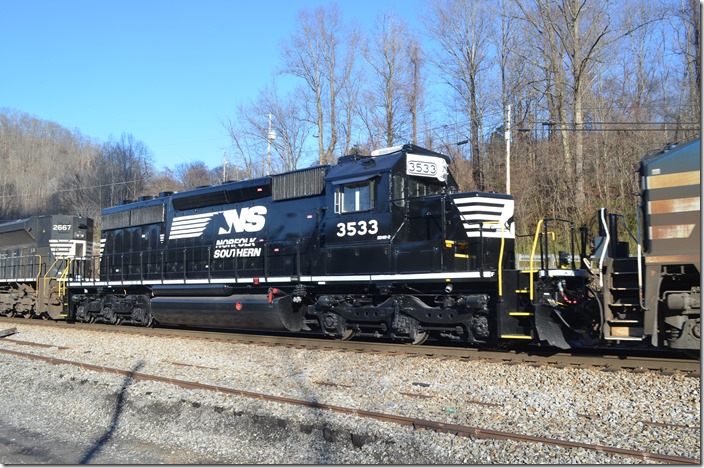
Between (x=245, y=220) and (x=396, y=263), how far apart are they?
4667 millimetres

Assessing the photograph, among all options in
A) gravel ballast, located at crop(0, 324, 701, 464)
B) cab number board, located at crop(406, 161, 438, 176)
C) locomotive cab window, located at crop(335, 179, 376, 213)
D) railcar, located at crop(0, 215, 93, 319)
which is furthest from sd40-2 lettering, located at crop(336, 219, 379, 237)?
railcar, located at crop(0, 215, 93, 319)

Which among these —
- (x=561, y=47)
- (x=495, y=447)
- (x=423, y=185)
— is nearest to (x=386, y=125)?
(x=561, y=47)

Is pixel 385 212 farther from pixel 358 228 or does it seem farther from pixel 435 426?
pixel 435 426

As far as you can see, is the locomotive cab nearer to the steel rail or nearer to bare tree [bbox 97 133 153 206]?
the steel rail

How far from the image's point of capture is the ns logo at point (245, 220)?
1345 cm

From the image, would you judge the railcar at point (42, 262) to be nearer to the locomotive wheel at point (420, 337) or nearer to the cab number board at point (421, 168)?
the locomotive wheel at point (420, 337)

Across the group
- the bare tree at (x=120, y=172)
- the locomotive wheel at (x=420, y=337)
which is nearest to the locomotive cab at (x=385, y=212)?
the locomotive wheel at (x=420, y=337)

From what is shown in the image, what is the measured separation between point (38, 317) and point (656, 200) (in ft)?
68.5

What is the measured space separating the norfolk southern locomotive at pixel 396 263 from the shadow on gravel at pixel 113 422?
3.80 metres

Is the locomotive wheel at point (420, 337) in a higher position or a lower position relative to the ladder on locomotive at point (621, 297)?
lower

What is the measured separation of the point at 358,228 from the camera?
11.2 m

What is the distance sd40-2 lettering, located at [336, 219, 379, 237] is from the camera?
36.1ft

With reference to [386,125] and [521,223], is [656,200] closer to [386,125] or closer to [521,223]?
[521,223]

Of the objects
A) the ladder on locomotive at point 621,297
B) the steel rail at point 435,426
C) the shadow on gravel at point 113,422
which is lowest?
the shadow on gravel at point 113,422
